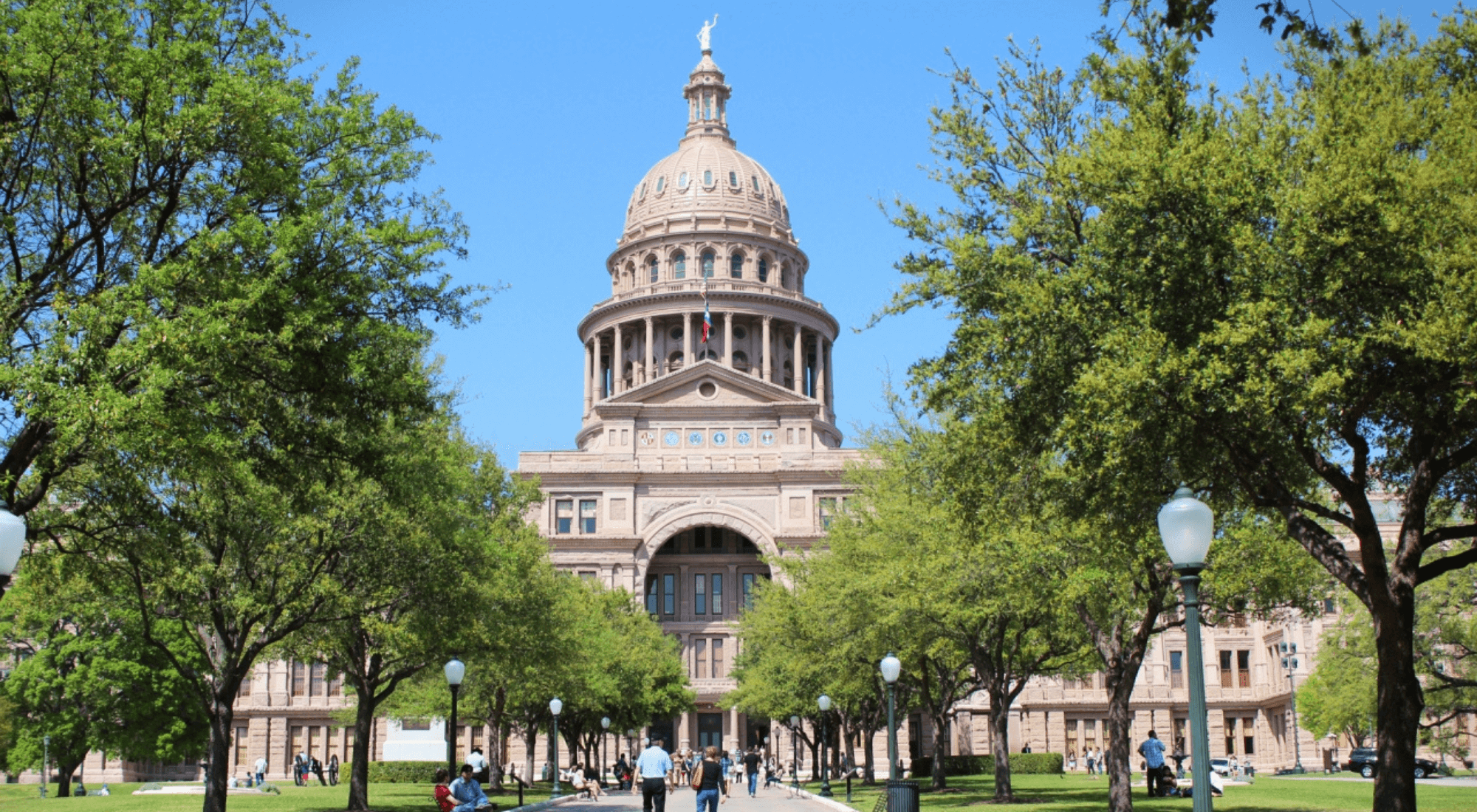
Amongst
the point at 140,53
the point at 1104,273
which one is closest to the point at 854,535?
the point at 1104,273

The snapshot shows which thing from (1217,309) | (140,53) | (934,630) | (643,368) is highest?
(643,368)

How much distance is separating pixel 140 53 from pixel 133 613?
59.2 feet

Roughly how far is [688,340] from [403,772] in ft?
163

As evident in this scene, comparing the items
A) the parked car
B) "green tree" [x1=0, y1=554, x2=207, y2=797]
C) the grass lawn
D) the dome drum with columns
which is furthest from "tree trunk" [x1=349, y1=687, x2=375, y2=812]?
the dome drum with columns

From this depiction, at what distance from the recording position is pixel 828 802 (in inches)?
1597

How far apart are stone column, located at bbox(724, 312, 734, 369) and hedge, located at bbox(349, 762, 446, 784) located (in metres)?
48.0

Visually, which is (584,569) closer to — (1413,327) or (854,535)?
(854,535)

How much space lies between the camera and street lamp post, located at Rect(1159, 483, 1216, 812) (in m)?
11.7

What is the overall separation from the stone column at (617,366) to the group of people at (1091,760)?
46.9 meters

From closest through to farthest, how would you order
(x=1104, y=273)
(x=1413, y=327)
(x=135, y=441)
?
1. (x=135, y=441)
2. (x=1413, y=327)
3. (x=1104, y=273)

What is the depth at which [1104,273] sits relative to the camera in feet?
63.2

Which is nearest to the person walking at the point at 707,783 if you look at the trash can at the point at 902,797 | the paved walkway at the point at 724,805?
the trash can at the point at 902,797

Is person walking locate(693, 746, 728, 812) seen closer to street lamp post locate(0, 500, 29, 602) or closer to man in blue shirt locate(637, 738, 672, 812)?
man in blue shirt locate(637, 738, 672, 812)

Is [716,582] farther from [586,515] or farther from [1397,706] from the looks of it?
[1397,706]
